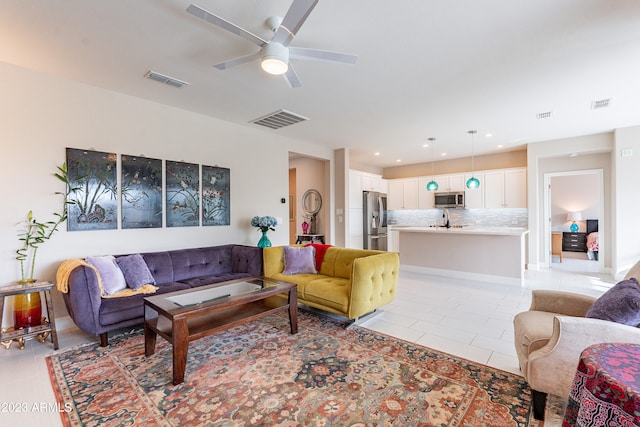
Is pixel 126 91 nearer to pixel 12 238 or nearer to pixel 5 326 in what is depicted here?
pixel 12 238

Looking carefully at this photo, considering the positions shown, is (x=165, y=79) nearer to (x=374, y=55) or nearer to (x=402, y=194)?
(x=374, y=55)

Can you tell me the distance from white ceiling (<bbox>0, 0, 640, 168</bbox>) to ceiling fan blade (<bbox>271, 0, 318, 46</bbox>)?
216 millimetres

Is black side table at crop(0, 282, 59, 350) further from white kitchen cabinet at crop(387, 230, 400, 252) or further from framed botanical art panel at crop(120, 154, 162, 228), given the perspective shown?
white kitchen cabinet at crop(387, 230, 400, 252)

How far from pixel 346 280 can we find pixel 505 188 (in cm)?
545

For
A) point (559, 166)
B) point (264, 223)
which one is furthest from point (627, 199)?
point (264, 223)

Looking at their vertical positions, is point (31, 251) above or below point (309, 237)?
above

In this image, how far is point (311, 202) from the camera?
7359mm

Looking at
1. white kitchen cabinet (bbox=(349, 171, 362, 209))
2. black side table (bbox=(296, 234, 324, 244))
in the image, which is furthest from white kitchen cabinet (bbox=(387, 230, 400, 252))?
black side table (bbox=(296, 234, 324, 244))

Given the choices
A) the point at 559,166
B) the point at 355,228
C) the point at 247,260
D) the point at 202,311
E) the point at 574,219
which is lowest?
the point at 202,311

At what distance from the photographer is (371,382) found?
2.15m

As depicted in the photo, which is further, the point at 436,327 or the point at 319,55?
the point at 436,327

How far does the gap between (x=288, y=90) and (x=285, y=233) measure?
2810 millimetres

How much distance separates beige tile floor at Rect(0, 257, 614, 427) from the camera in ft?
6.54

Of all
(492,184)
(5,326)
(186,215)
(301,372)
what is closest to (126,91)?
(186,215)
